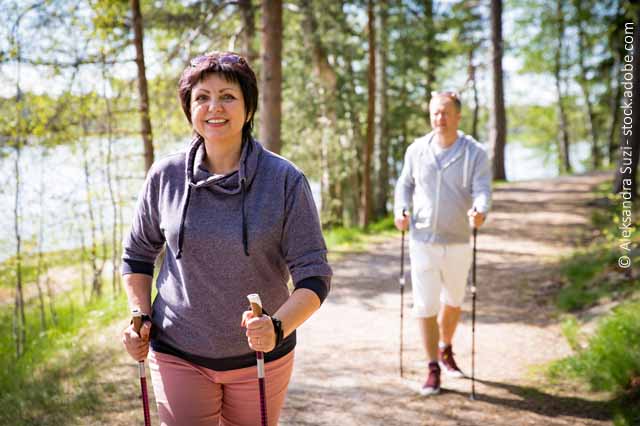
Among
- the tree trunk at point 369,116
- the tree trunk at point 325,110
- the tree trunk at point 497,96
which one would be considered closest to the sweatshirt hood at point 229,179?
the tree trunk at point 369,116

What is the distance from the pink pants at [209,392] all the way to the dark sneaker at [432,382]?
269 cm

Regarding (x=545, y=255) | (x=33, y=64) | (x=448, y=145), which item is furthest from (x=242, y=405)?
(x=545, y=255)

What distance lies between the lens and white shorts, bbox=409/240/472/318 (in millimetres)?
4578

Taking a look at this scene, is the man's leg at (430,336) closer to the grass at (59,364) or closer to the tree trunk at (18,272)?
the grass at (59,364)

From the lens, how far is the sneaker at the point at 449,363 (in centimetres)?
504

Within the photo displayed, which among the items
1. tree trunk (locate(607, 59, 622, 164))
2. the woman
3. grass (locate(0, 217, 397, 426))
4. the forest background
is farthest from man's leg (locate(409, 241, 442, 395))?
tree trunk (locate(607, 59, 622, 164))

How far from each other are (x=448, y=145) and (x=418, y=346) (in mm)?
2119

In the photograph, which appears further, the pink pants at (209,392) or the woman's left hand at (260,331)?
the pink pants at (209,392)

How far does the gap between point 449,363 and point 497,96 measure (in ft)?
47.4

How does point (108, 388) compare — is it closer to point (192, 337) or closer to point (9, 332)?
point (192, 337)

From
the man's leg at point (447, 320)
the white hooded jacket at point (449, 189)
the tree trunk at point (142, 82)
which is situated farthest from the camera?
the tree trunk at point (142, 82)

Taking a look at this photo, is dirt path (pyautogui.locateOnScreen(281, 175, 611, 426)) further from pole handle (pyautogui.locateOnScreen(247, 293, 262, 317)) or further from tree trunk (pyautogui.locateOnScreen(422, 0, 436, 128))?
tree trunk (pyautogui.locateOnScreen(422, 0, 436, 128))

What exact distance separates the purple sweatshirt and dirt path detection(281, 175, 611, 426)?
7.60 feet

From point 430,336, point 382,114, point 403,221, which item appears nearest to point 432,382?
point 430,336
